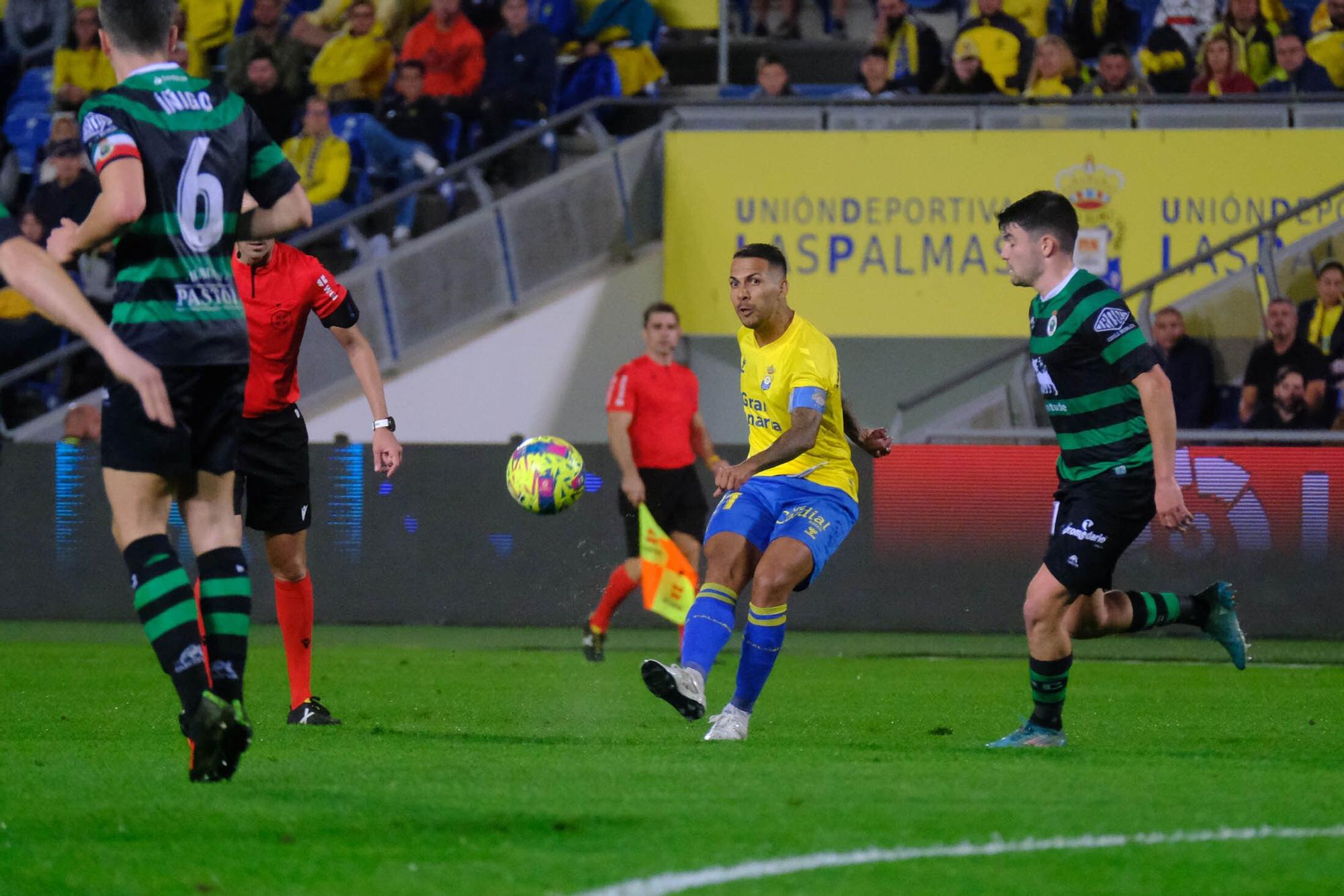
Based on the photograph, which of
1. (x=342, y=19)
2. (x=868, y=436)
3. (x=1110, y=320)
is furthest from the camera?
(x=342, y=19)

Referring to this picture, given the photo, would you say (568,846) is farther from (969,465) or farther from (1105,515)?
(969,465)

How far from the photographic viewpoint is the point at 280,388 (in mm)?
8117

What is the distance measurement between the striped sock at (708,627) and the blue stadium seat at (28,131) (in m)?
14.3

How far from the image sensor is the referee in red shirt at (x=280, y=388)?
7977 millimetres

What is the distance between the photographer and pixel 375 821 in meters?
4.94

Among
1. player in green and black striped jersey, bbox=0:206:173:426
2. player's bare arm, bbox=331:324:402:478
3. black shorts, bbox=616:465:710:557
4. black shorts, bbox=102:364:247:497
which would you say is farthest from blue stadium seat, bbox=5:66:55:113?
player in green and black striped jersey, bbox=0:206:173:426

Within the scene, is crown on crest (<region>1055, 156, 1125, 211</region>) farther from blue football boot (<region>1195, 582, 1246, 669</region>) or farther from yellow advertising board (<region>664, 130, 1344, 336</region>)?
blue football boot (<region>1195, 582, 1246, 669</region>)

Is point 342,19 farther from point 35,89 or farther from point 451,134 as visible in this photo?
point 35,89

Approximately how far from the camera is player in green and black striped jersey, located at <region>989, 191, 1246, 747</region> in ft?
23.3

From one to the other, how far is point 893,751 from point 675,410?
19.6 feet

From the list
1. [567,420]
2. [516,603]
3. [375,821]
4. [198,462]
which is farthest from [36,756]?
[567,420]

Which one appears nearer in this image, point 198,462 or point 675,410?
point 198,462

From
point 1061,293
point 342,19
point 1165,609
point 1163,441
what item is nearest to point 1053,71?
point 342,19

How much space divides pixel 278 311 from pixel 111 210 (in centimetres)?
291
